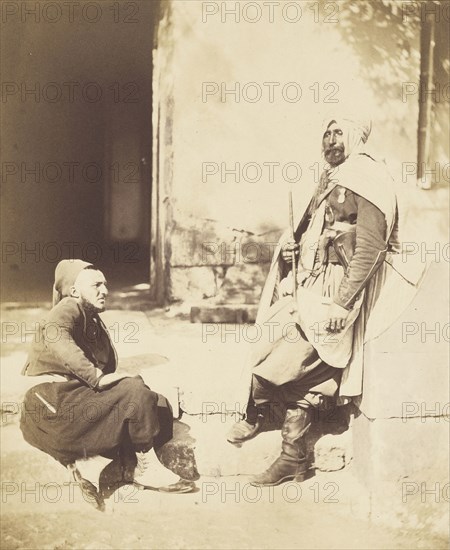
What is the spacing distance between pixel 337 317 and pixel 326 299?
0.43ft

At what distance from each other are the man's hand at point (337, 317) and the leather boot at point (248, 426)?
0.63 m

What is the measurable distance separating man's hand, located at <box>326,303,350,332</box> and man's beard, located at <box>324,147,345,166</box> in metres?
0.80

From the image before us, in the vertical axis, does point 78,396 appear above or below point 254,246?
below

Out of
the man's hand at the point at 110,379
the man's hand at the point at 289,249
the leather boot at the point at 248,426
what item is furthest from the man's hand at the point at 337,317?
the man's hand at the point at 110,379

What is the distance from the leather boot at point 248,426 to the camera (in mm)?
4066

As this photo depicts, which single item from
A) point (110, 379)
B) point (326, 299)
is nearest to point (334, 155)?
point (326, 299)

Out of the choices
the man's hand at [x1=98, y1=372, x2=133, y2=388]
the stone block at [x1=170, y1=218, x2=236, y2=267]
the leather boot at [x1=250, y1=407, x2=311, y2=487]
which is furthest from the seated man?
the stone block at [x1=170, y1=218, x2=236, y2=267]

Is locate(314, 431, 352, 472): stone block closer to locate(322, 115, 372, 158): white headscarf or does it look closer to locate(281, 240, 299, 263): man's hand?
locate(281, 240, 299, 263): man's hand

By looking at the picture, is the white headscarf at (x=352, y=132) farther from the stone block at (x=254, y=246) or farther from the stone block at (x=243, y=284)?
the stone block at (x=243, y=284)

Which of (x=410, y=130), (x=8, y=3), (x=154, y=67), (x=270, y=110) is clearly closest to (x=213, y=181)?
(x=270, y=110)

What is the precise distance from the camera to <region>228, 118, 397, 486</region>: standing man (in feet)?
13.0

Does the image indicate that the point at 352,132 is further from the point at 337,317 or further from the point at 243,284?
the point at 243,284

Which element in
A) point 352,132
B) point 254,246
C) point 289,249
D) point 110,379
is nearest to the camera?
point 110,379

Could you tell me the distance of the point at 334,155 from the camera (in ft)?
13.3
